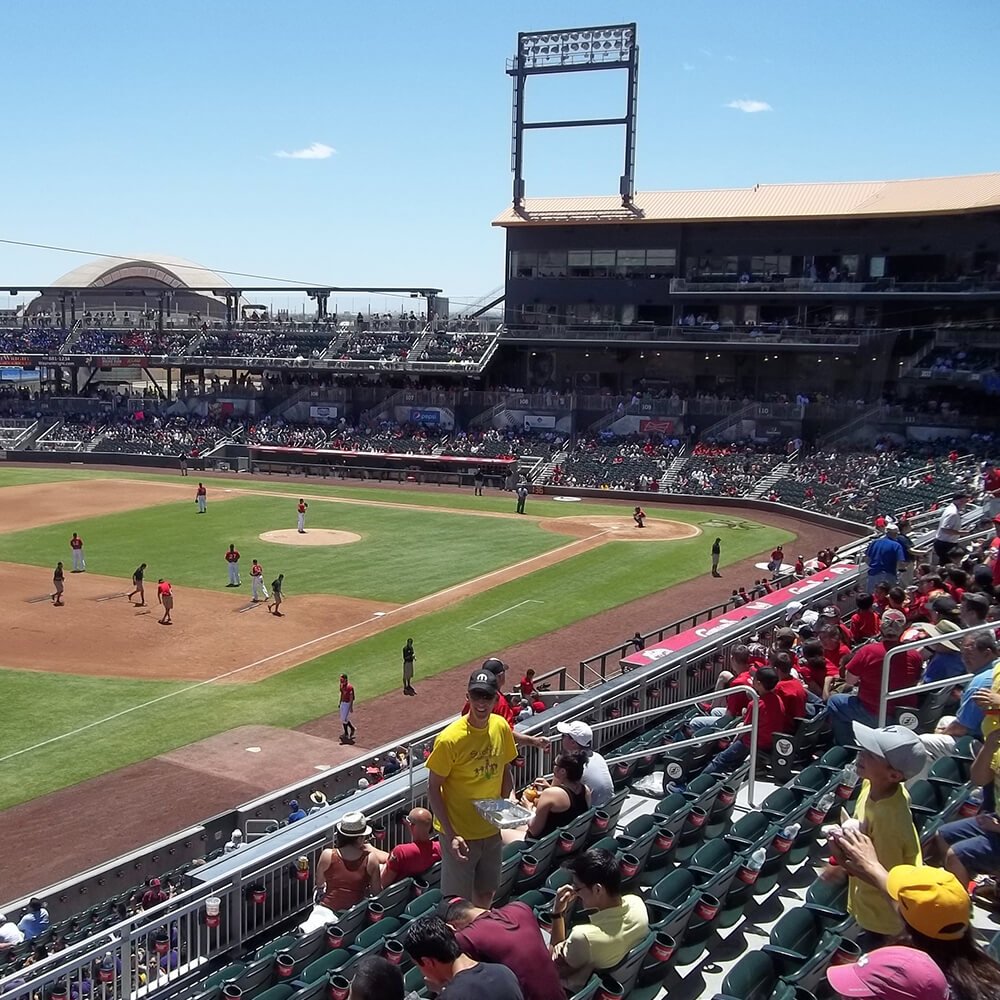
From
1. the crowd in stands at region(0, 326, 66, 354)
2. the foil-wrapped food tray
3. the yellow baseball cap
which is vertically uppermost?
the crowd in stands at region(0, 326, 66, 354)

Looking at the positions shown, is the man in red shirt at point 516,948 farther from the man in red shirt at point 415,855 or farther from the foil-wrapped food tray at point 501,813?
the man in red shirt at point 415,855

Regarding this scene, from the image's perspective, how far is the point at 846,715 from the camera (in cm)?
919

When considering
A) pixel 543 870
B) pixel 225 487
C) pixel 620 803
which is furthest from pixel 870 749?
pixel 225 487

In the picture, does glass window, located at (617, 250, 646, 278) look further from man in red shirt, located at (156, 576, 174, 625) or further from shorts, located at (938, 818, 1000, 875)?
shorts, located at (938, 818, 1000, 875)

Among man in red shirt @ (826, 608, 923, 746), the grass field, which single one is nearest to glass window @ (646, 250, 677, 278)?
the grass field

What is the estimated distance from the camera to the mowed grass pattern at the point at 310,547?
31.8 metres

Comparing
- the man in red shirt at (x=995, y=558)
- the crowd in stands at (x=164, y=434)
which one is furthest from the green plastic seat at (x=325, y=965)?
the crowd in stands at (x=164, y=434)

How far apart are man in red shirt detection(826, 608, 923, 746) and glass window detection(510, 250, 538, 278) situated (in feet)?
189

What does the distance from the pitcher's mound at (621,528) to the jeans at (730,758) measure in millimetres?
29979

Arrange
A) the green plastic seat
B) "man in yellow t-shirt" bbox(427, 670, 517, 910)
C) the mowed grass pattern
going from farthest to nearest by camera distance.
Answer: the mowed grass pattern, "man in yellow t-shirt" bbox(427, 670, 517, 910), the green plastic seat

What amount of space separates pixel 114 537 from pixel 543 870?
33.6 metres

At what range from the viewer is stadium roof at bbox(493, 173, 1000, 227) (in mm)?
55344

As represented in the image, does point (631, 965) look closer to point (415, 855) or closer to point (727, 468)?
point (415, 855)

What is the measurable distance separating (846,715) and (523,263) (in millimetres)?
58806
